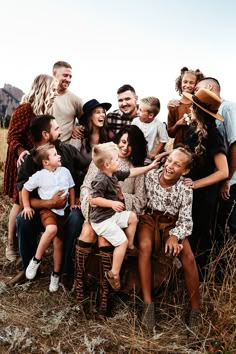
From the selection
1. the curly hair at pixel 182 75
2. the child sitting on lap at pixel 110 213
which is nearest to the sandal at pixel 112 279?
the child sitting on lap at pixel 110 213

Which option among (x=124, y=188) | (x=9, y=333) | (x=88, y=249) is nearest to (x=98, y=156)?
(x=124, y=188)

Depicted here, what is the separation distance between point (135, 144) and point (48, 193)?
1.06 m

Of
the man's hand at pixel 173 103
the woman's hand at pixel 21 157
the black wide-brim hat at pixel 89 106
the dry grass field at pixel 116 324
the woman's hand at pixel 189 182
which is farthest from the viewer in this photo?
the man's hand at pixel 173 103

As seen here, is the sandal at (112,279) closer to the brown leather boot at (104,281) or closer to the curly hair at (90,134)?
the brown leather boot at (104,281)

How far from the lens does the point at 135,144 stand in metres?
4.13

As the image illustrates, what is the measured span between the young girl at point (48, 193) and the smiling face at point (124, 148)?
2.12ft

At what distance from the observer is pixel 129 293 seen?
406 cm

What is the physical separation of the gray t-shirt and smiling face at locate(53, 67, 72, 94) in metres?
1.93

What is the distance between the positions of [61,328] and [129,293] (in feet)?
2.68

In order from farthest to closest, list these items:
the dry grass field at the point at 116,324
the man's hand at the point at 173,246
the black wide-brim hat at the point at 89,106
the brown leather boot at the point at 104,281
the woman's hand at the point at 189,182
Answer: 1. the black wide-brim hat at the point at 89,106
2. the woman's hand at the point at 189,182
3. the brown leather boot at the point at 104,281
4. the man's hand at the point at 173,246
5. the dry grass field at the point at 116,324

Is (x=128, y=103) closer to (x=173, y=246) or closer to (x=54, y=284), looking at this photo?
(x=173, y=246)


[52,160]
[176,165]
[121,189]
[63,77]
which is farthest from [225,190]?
[63,77]

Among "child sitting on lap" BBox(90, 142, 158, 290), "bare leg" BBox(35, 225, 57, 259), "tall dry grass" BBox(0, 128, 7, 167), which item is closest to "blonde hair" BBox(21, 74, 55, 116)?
"child sitting on lap" BBox(90, 142, 158, 290)

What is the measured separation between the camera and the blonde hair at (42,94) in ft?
14.5
